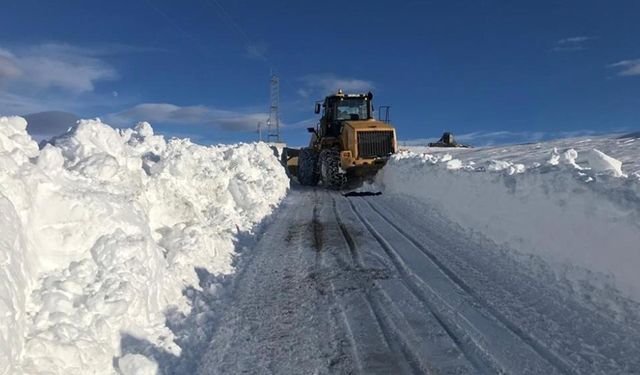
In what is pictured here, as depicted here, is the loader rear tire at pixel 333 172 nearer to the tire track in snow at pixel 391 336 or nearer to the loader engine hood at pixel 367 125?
the loader engine hood at pixel 367 125

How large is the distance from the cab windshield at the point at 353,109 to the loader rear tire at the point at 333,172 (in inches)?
86.0

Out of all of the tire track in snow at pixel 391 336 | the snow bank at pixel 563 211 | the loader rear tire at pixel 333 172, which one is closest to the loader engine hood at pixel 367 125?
the loader rear tire at pixel 333 172

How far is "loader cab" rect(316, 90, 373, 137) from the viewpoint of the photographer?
21875 mm

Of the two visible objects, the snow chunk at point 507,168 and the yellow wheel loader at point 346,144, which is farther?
the yellow wheel loader at point 346,144

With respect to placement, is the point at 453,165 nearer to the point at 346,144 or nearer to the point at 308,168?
the point at 346,144

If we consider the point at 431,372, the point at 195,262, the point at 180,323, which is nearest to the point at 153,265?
the point at 180,323

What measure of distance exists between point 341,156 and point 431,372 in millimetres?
15987

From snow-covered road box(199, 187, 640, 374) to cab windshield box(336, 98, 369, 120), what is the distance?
1348cm

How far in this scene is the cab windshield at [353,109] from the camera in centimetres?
2197

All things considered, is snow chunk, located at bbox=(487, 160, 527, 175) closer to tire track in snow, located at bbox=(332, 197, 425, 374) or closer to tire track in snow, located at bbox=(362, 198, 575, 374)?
tire track in snow, located at bbox=(362, 198, 575, 374)

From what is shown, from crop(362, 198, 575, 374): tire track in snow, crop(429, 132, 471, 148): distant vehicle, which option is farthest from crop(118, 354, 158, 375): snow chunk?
crop(429, 132, 471, 148): distant vehicle

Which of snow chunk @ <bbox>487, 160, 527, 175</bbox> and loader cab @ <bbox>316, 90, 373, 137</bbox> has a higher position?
loader cab @ <bbox>316, 90, 373, 137</bbox>

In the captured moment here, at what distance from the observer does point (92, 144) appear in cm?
701

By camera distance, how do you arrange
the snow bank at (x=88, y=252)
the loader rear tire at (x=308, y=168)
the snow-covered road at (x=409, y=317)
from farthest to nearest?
the loader rear tire at (x=308, y=168) → the snow-covered road at (x=409, y=317) → the snow bank at (x=88, y=252)
